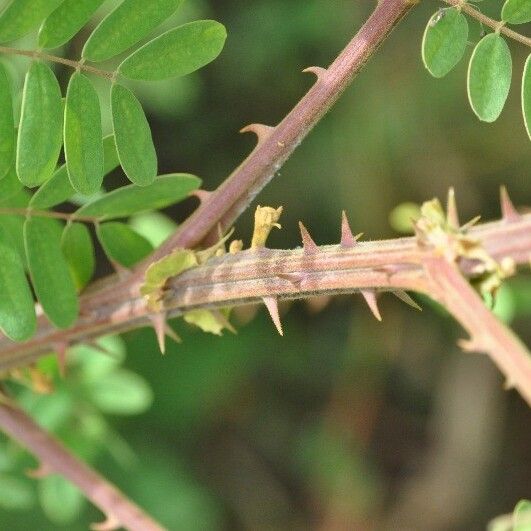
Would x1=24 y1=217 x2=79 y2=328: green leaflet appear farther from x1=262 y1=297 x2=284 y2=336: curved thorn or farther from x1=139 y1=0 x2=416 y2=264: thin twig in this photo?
x1=262 y1=297 x2=284 y2=336: curved thorn

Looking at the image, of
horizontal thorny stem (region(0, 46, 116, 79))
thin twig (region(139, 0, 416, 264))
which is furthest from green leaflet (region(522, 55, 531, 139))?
horizontal thorny stem (region(0, 46, 116, 79))

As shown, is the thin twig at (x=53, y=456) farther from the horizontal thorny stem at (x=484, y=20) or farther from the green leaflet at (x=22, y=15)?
the horizontal thorny stem at (x=484, y=20)

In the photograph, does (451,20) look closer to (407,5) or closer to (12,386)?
(407,5)

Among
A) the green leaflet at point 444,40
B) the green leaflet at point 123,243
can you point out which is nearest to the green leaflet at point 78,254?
the green leaflet at point 123,243

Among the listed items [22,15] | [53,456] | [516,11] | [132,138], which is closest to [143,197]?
[132,138]

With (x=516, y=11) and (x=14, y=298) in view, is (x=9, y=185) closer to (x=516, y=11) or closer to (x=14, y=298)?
(x=14, y=298)

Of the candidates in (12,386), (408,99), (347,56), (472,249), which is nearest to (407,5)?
(347,56)

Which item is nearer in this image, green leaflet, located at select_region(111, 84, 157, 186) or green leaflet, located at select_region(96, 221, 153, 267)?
green leaflet, located at select_region(111, 84, 157, 186)
